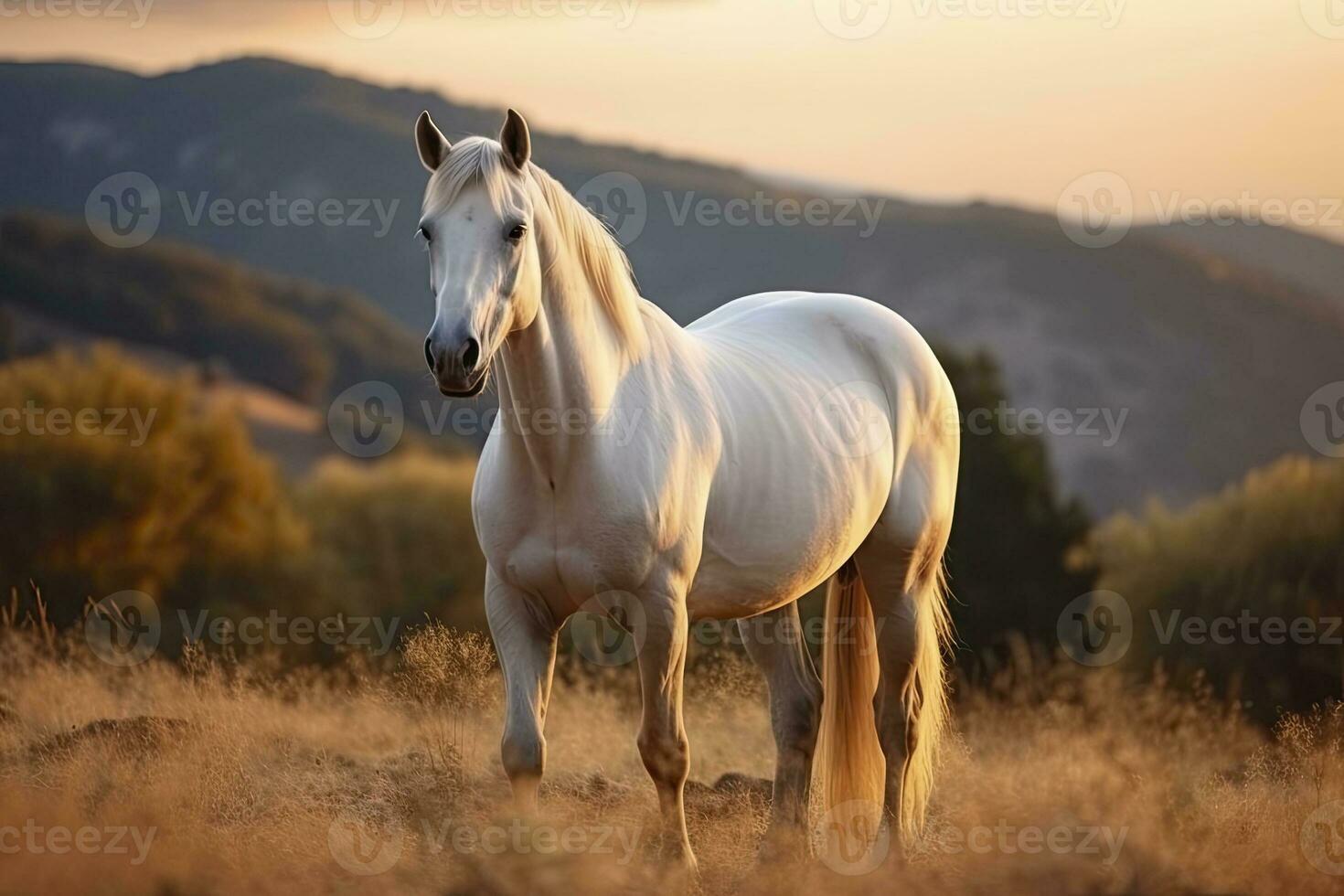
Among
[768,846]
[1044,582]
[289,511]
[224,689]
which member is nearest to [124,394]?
[289,511]

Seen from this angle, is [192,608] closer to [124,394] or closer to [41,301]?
[124,394]

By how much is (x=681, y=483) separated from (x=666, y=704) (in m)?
0.74

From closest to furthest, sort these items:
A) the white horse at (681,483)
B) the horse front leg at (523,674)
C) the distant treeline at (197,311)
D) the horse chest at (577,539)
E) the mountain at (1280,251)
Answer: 1. the white horse at (681,483)
2. the horse chest at (577,539)
3. the horse front leg at (523,674)
4. the distant treeline at (197,311)
5. the mountain at (1280,251)

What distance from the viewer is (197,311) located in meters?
83.9

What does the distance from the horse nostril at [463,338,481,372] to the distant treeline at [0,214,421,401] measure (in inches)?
3002

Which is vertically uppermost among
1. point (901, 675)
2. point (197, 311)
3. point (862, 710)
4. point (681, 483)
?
point (197, 311)

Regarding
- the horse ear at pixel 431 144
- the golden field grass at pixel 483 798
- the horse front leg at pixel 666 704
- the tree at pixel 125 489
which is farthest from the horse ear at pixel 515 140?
the tree at pixel 125 489

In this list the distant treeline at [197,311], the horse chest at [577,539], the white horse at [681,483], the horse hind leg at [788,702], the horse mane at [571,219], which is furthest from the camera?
the distant treeline at [197,311]

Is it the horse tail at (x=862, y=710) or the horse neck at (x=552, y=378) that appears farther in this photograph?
the horse tail at (x=862, y=710)

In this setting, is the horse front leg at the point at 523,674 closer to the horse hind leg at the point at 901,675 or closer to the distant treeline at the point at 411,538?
the horse hind leg at the point at 901,675

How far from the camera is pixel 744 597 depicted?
5320mm

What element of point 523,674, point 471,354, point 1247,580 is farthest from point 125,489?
point 471,354

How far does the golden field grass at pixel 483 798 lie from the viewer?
4.60 metres

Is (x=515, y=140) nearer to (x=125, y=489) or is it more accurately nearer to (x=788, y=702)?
(x=788, y=702)
